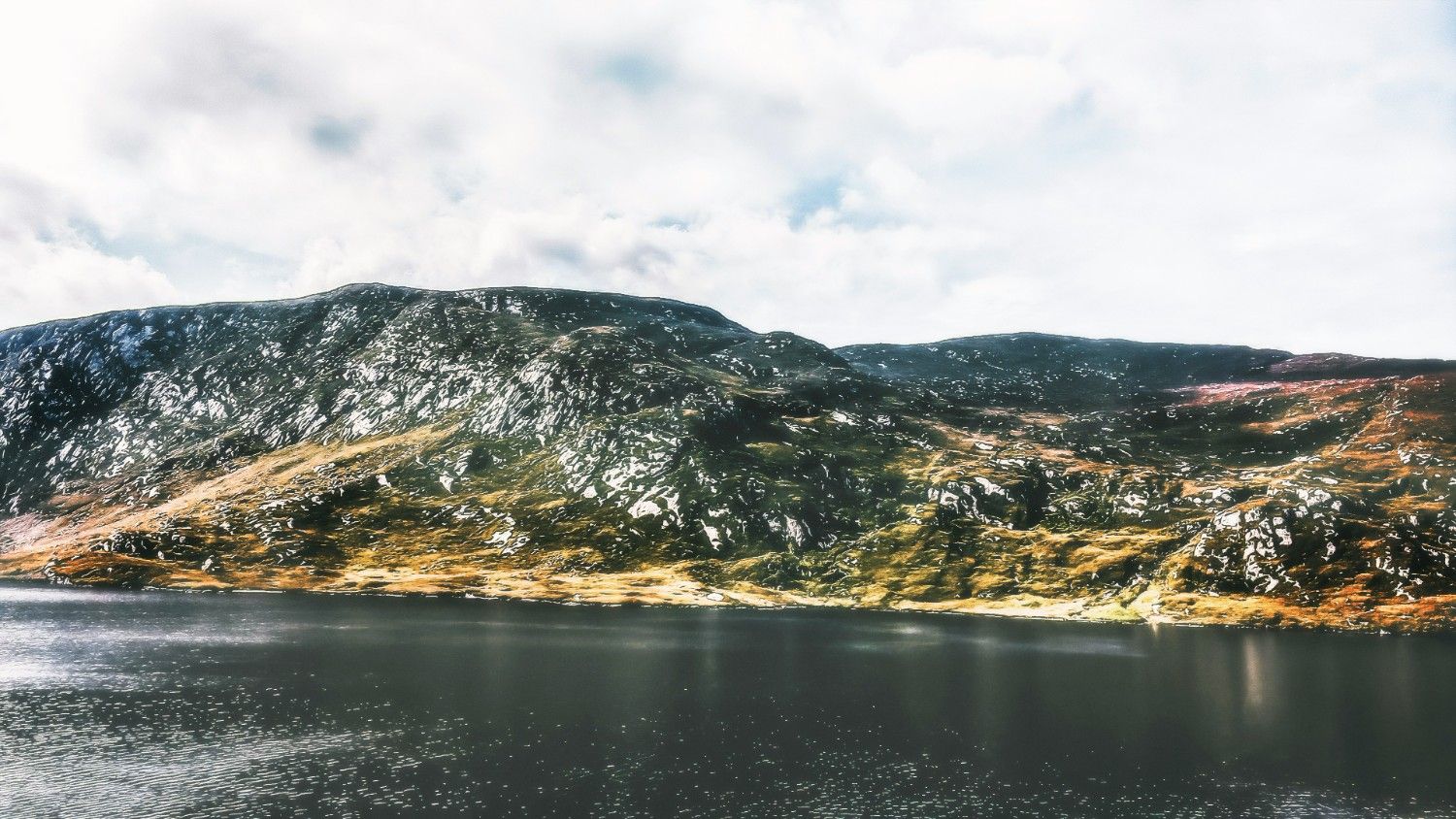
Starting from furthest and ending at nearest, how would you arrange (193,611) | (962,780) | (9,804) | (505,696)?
(193,611), (505,696), (962,780), (9,804)

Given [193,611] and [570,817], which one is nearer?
[570,817]

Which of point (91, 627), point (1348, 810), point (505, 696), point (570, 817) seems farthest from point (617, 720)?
point (91, 627)

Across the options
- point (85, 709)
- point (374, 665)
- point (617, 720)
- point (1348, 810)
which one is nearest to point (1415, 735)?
point (1348, 810)

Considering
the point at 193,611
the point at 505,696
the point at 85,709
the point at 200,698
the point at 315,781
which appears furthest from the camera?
the point at 193,611

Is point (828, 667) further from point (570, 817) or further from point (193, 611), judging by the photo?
point (193, 611)

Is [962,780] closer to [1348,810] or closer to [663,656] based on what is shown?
[1348,810]

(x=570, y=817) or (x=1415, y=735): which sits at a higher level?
(x=570, y=817)
